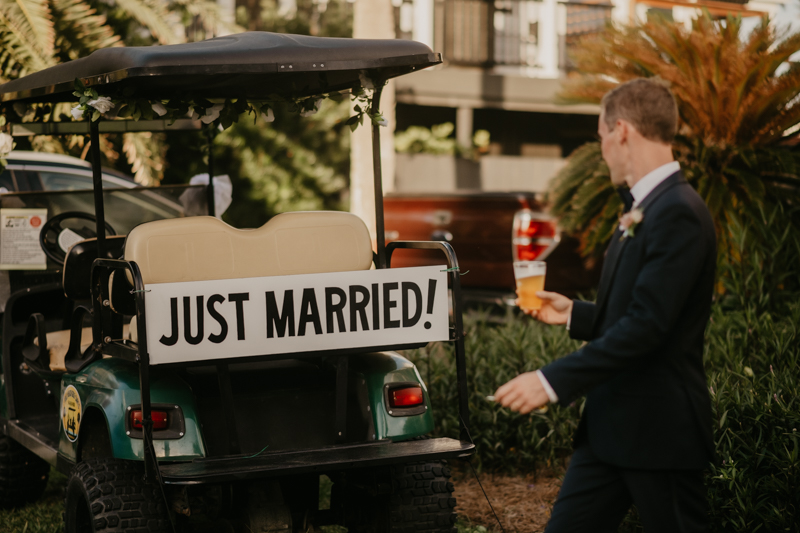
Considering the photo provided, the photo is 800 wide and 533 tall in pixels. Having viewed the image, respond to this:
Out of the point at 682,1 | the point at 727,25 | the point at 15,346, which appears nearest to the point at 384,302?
the point at 15,346

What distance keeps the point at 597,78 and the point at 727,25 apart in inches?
38.9

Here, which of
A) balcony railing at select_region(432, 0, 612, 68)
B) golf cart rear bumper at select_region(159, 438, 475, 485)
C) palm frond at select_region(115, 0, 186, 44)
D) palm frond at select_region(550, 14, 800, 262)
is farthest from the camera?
balcony railing at select_region(432, 0, 612, 68)

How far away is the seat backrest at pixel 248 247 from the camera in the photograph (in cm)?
361

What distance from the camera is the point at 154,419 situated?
340 centimetres

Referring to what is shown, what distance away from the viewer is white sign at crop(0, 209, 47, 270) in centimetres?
511

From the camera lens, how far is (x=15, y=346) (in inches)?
195

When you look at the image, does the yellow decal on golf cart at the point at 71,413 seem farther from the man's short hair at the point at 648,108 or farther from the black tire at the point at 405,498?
the man's short hair at the point at 648,108

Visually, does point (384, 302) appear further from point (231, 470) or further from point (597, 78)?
point (597, 78)

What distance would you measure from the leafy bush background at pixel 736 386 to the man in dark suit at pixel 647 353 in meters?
1.33

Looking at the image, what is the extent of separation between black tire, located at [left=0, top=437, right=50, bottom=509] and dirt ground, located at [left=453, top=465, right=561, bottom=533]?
91.9 inches

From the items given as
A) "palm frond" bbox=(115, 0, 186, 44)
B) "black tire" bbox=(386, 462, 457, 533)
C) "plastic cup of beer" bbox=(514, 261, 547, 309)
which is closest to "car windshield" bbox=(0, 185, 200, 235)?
"black tire" bbox=(386, 462, 457, 533)

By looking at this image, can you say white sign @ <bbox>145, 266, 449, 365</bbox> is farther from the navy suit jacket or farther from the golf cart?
the navy suit jacket

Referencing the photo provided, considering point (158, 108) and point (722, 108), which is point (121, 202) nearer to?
point (158, 108)

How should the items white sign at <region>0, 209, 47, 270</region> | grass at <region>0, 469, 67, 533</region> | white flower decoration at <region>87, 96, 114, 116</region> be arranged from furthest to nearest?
white sign at <region>0, 209, 47, 270</region> < grass at <region>0, 469, 67, 533</region> < white flower decoration at <region>87, 96, 114, 116</region>
